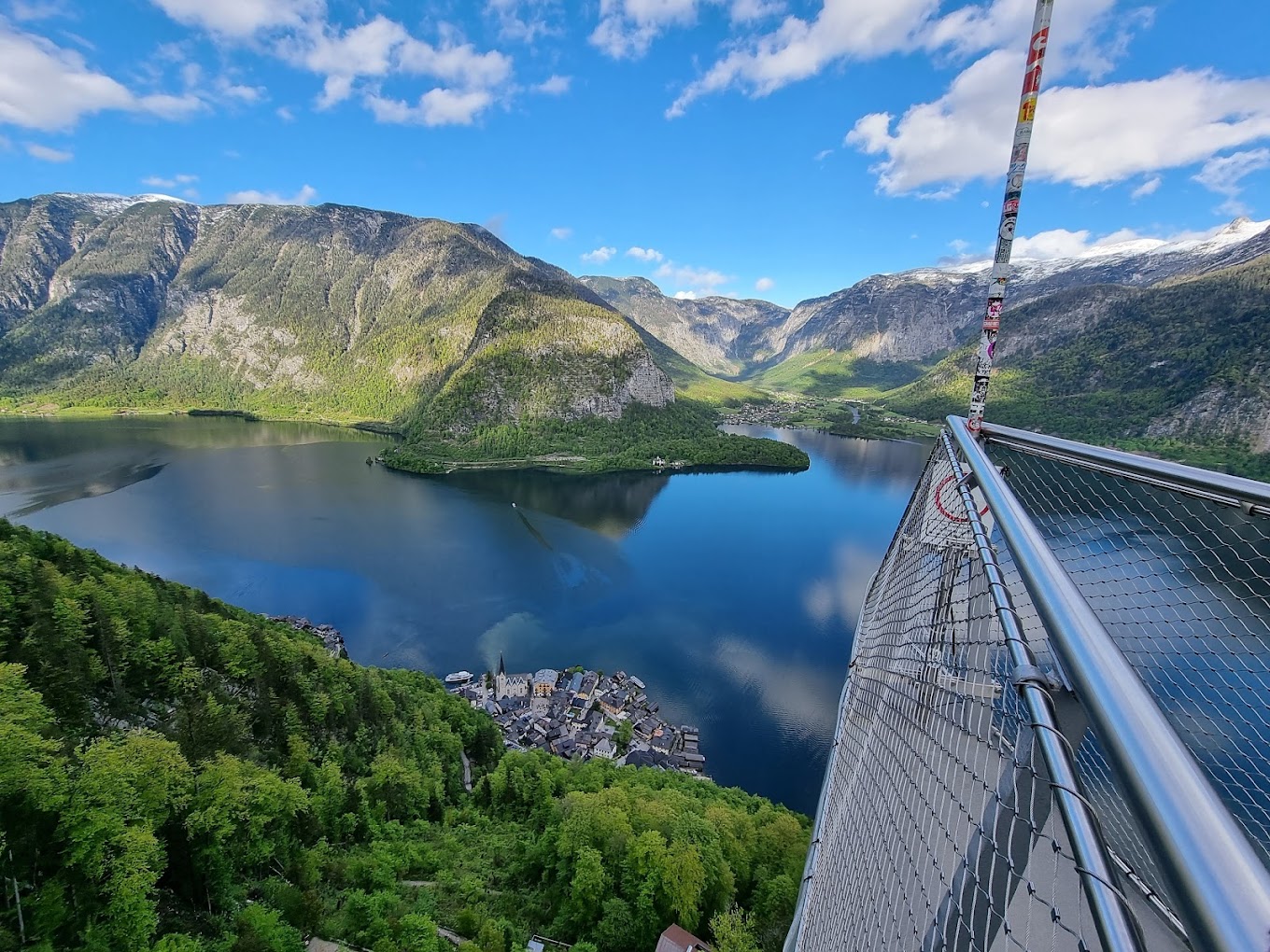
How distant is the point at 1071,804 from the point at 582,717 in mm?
14287

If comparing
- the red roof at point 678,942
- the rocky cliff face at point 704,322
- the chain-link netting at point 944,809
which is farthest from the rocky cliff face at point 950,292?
the chain-link netting at point 944,809

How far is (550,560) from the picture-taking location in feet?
75.3

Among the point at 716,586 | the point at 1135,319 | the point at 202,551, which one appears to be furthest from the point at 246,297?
the point at 1135,319

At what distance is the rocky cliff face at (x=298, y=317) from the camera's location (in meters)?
55.6

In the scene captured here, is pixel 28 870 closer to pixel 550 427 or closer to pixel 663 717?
pixel 663 717

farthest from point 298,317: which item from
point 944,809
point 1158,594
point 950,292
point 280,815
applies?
point 950,292

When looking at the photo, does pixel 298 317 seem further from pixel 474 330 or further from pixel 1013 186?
pixel 1013 186

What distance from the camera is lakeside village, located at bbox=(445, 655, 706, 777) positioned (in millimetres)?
12500

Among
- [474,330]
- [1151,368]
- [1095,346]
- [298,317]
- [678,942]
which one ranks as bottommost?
[678,942]

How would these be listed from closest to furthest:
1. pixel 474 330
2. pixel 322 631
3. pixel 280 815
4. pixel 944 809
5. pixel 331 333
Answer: pixel 944 809 → pixel 280 815 → pixel 322 631 → pixel 474 330 → pixel 331 333

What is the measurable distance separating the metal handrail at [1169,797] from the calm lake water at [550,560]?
1279 cm

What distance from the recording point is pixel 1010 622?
1.06m

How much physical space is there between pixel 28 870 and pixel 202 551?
73.1ft

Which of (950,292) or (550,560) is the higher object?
(950,292)
